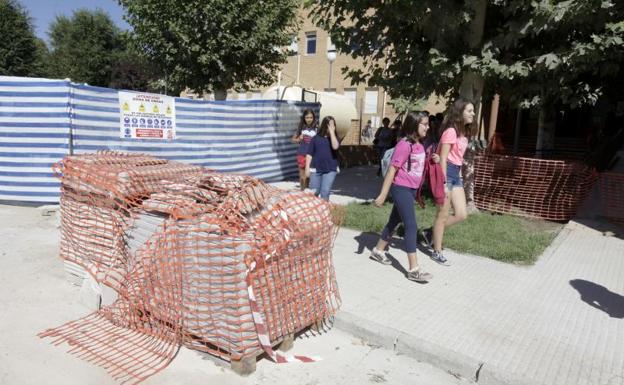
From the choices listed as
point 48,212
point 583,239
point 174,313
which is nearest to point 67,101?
point 48,212

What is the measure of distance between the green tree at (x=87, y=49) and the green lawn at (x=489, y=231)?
111 feet

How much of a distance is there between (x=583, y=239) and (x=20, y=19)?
32.1m

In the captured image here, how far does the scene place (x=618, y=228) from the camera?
7.52m

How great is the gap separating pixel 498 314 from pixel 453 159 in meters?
1.92

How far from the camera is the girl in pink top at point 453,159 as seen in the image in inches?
202

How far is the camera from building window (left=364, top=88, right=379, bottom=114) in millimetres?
30469

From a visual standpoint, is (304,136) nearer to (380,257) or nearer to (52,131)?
(380,257)

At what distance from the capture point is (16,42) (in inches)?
1079

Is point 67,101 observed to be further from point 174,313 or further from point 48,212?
point 174,313

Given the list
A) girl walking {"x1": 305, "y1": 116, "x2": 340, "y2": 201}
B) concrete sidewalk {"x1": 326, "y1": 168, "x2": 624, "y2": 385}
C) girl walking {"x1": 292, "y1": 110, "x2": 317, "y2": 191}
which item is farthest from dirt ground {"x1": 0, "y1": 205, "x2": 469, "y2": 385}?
girl walking {"x1": 292, "y1": 110, "x2": 317, "y2": 191}

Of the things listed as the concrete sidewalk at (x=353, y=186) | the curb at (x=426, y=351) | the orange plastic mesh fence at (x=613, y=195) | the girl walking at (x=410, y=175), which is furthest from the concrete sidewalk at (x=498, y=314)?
the concrete sidewalk at (x=353, y=186)

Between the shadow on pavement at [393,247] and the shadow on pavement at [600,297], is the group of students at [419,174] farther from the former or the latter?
the shadow on pavement at [600,297]

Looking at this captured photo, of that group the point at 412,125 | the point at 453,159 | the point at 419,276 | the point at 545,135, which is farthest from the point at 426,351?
the point at 545,135

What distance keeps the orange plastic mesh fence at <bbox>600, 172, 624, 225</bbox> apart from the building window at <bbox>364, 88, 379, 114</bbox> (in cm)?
2334
